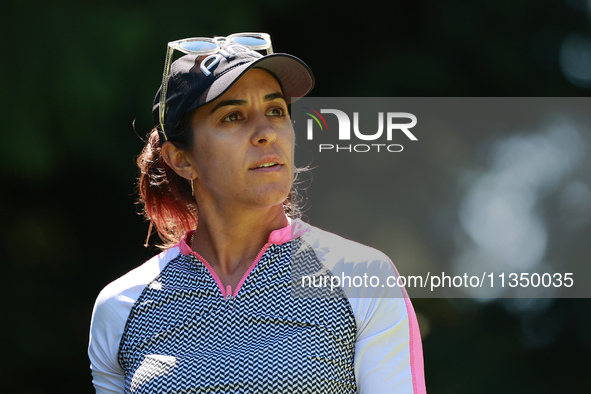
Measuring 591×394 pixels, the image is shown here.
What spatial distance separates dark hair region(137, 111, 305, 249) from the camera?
1916 mm

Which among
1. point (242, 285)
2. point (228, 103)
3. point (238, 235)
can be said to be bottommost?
point (242, 285)

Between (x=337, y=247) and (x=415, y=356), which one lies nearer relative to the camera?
(x=415, y=356)

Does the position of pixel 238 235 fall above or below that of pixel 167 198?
below

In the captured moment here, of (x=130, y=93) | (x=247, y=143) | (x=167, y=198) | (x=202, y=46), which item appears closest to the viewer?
(x=247, y=143)

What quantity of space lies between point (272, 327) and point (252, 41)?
2.11 feet

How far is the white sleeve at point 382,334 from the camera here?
1527mm

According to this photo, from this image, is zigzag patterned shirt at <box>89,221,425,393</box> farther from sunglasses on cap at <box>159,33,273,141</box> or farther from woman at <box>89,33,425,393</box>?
sunglasses on cap at <box>159,33,273,141</box>

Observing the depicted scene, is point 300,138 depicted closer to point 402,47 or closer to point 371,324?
point 371,324

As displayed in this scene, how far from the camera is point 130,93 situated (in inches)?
105

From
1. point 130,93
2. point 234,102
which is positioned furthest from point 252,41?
point 130,93

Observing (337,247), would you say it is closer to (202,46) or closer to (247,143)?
(247,143)

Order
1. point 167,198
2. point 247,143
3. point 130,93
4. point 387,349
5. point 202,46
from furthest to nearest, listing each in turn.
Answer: point 130,93 < point 167,198 < point 202,46 < point 247,143 < point 387,349

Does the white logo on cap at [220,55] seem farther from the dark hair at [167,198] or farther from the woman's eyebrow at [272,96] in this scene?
the dark hair at [167,198]

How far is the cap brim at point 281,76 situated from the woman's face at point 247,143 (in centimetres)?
3
